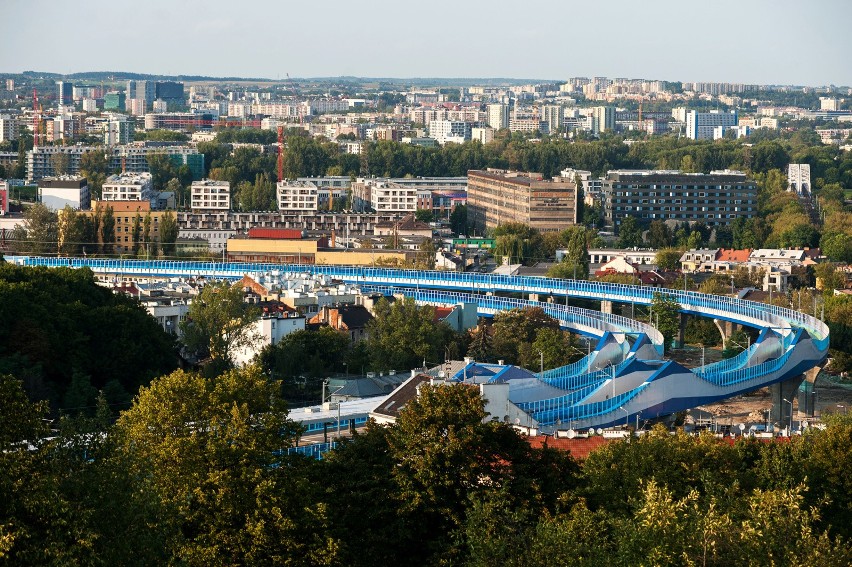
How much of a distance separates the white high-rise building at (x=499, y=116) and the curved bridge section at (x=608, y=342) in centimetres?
7015

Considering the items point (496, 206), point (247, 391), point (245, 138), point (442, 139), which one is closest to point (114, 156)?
point (245, 138)

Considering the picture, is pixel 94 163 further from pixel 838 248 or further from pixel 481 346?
pixel 481 346

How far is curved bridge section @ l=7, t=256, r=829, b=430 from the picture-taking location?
18.7 metres

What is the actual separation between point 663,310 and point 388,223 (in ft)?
53.0

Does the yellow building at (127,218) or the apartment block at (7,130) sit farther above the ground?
the apartment block at (7,130)

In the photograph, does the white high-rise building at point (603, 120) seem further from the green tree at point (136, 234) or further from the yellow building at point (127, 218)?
the green tree at point (136, 234)

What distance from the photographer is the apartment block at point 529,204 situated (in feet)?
146

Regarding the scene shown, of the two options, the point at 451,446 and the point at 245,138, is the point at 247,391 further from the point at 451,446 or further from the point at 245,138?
the point at 245,138

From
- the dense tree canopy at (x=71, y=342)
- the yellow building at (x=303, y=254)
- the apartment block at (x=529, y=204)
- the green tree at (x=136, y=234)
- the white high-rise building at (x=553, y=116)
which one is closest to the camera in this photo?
the dense tree canopy at (x=71, y=342)

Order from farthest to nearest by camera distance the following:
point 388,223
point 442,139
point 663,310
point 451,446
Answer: point 442,139 → point 388,223 → point 663,310 → point 451,446

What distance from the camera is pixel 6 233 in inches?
1577

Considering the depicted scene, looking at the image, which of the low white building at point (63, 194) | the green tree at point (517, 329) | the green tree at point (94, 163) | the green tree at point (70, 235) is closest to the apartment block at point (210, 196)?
the low white building at point (63, 194)

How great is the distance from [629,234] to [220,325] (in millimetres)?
20812

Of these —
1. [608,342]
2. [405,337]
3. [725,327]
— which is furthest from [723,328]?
[405,337]
